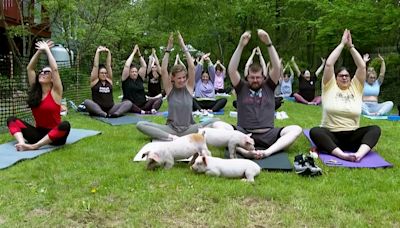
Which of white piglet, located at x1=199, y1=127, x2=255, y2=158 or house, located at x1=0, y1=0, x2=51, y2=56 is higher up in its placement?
house, located at x1=0, y1=0, x2=51, y2=56

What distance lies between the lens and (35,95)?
18.6ft

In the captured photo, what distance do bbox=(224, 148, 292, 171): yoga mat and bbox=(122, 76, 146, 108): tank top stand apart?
5.11 m

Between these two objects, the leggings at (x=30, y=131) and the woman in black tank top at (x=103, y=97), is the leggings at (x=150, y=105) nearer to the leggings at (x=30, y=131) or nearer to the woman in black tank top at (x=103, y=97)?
the woman in black tank top at (x=103, y=97)

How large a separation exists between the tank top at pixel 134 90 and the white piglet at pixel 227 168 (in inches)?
228

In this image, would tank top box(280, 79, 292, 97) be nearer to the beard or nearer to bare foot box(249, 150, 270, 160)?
the beard

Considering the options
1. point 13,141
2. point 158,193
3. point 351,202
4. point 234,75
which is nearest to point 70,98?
point 13,141

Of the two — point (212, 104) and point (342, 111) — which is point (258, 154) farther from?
point (212, 104)

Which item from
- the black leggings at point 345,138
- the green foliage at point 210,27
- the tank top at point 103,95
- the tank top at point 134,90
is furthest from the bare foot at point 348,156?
the green foliage at point 210,27

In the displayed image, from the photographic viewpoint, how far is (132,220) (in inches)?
125

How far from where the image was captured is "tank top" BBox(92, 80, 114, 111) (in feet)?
30.1

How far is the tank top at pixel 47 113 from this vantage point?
18.7ft

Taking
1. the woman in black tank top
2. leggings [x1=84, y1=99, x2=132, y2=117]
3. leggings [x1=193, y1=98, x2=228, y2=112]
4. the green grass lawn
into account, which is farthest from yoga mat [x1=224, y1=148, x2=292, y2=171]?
leggings [x1=193, y1=98, x2=228, y2=112]

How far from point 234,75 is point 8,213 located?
10.3 feet

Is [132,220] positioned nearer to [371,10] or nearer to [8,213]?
[8,213]
